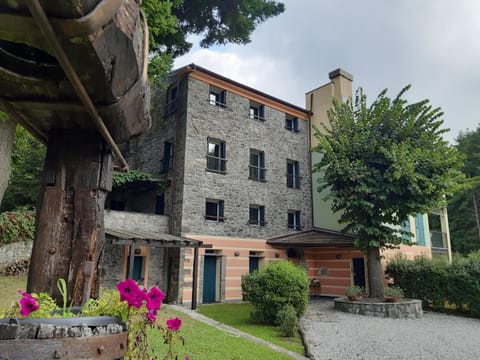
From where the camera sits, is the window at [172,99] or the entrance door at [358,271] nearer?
the window at [172,99]

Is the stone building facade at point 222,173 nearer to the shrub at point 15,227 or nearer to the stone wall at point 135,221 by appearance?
the stone wall at point 135,221

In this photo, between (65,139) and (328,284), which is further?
(328,284)

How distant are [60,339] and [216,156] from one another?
14.3 metres

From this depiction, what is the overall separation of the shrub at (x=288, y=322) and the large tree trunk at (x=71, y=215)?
302 inches

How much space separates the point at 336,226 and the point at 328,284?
3053mm

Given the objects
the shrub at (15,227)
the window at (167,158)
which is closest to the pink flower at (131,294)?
the window at (167,158)

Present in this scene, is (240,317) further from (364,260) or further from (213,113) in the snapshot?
(213,113)

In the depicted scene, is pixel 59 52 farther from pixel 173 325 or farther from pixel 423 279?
pixel 423 279

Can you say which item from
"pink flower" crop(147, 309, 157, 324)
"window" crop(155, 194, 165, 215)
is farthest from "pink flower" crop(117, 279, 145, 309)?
"window" crop(155, 194, 165, 215)

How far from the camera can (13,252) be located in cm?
1269

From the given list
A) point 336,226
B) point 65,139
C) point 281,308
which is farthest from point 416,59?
point 65,139

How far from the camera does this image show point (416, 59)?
49.9 feet

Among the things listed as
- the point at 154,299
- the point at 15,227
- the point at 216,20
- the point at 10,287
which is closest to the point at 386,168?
the point at 216,20

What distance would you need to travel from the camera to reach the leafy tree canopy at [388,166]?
11719 mm
